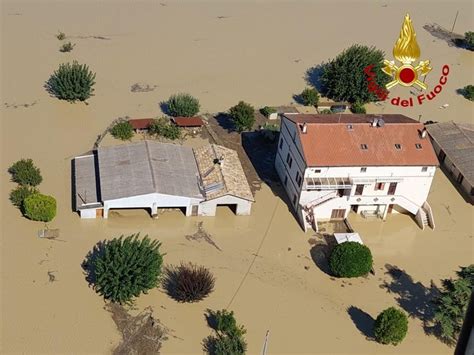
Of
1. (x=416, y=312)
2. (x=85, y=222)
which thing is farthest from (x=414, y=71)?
(x=85, y=222)

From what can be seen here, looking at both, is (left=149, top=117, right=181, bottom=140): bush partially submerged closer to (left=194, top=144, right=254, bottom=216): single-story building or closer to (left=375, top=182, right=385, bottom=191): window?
(left=194, top=144, right=254, bottom=216): single-story building

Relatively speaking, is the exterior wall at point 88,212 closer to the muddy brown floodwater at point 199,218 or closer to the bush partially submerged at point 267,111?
the muddy brown floodwater at point 199,218

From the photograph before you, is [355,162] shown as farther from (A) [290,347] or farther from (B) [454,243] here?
(A) [290,347]

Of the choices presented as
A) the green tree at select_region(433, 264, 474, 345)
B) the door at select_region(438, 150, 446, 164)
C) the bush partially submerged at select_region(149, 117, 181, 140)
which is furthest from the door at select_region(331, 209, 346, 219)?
the bush partially submerged at select_region(149, 117, 181, 140)

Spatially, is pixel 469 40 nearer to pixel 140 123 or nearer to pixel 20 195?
pixel 140 123

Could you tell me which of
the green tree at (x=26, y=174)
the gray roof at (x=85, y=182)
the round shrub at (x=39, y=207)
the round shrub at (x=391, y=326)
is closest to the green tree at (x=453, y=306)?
the round shrub at (x=391, y=326)

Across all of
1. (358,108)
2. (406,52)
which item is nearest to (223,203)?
(406,52)
